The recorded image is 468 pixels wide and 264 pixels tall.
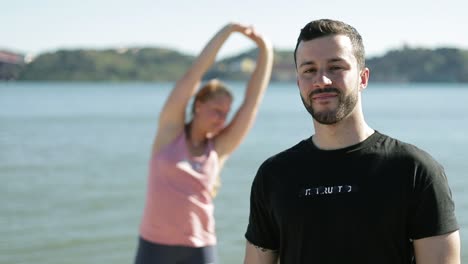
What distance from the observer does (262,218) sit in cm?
289

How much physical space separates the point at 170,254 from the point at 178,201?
28cm

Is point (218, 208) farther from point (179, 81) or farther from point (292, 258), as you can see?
point (292, 258)

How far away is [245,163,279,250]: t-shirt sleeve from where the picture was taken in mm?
2865

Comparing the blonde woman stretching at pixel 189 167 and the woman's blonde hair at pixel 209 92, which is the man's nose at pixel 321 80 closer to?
the blonde woman stretching at pixel 189 167

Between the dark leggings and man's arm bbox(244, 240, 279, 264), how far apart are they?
1.53 meters

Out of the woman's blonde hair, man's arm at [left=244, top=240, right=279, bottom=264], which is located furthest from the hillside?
man's arm at [left=244, top=240, right=279, bottom=264]

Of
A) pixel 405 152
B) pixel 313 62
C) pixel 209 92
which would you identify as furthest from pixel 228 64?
pixel 405 152

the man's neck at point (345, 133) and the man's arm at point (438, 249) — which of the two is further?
the man's neck at point (345, 133)

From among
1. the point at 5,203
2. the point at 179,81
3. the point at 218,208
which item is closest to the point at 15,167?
the point at 5,203

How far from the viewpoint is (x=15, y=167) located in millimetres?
23219

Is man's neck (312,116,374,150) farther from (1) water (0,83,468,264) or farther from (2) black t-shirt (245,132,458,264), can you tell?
(1) water (0,83,468,264)

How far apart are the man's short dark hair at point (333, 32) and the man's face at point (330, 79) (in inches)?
0.6

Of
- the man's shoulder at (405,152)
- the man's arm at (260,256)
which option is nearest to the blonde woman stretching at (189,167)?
the man's arm at (260,256)

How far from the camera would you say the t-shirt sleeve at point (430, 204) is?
8.32 feet
